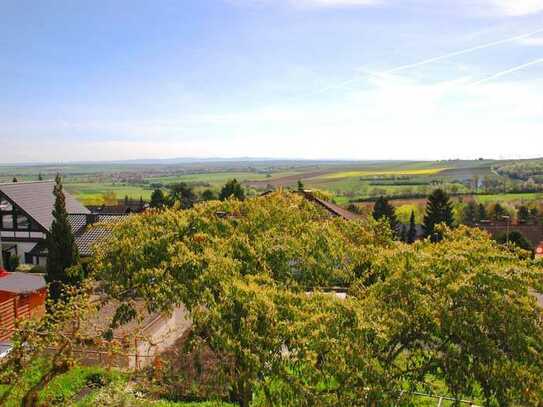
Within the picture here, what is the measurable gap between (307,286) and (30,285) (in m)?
11.4

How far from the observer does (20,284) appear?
50.9 ft

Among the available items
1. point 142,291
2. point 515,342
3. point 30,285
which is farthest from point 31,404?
point 30,285

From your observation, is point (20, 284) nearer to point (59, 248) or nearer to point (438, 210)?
point (59, 248)

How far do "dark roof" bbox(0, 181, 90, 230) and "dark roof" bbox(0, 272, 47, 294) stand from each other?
10214 mm

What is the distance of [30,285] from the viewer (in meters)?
15.6

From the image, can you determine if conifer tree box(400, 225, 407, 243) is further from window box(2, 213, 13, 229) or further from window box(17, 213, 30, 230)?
window box(2, 213, 13, 229)

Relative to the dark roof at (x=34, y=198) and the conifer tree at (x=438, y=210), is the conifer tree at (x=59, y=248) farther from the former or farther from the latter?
the conifer tree at (x=438, y=210)

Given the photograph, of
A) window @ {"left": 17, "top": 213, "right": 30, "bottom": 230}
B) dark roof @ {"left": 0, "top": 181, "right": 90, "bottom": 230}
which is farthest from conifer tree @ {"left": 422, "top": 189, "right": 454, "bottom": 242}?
window @ {"left": 17, "top": 213, "right": 30, "bottom": 230}

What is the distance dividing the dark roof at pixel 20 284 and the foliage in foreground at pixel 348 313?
27.6ft

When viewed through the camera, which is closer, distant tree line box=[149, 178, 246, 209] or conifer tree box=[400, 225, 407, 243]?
conifer tree box=[400, 225, 407, 243]

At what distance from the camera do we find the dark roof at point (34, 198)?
2572 cm

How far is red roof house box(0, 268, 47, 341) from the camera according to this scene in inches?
588

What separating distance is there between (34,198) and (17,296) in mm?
13199

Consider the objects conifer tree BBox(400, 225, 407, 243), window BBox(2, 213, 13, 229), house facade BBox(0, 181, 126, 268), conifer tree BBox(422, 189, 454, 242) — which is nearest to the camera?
house facade BBox(0, 181, 126, 268)
